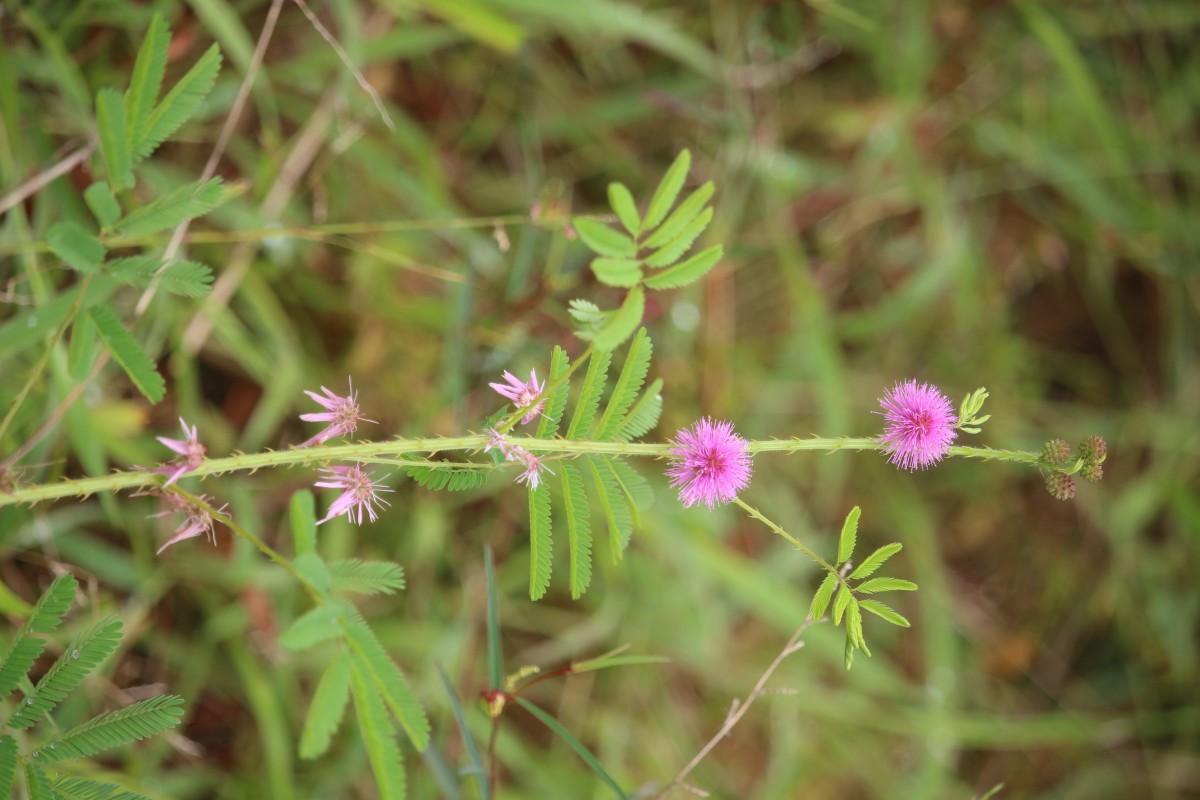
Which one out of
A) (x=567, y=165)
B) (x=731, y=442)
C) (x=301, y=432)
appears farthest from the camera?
(x=567, y=165)

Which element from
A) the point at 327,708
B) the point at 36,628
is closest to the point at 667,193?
the point at 327,708

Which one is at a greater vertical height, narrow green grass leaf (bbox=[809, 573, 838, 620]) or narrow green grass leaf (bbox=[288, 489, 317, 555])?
narrow green grass leaf (bbox=[809, 573, 838, 620])

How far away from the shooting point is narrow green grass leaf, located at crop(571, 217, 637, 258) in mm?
961

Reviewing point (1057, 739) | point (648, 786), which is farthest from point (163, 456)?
point (1057, 739)

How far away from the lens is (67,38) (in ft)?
5.78

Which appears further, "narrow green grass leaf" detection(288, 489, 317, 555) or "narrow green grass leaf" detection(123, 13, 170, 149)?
"narrow green grass leaf" detection(123, 13, 170, 149)

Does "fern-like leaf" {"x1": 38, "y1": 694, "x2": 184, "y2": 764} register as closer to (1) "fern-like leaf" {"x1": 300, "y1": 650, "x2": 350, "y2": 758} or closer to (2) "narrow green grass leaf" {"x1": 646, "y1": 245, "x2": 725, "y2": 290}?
(1) "fern-like leaf" {"x1": 300, "y1": 650, "x2": 350, "y2": 758}

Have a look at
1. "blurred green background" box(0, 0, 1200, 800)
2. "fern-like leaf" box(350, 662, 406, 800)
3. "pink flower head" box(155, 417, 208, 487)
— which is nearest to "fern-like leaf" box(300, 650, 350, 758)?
"fern-like leaf" box(350, 662, 406, 800)

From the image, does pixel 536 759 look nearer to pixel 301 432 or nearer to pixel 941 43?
pixel 301 432

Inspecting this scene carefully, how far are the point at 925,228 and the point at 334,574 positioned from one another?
2.12 m

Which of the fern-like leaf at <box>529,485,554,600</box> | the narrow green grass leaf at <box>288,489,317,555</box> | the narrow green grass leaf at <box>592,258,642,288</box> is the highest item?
the narrow green grass leaf at <box>592,258,642,288</box>

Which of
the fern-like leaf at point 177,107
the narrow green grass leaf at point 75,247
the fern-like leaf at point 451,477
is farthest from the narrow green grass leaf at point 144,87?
the fern-like leaf at point 451,477

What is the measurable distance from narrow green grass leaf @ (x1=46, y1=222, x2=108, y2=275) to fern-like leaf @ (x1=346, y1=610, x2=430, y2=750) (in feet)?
1.73

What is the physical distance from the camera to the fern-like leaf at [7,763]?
93 cm
